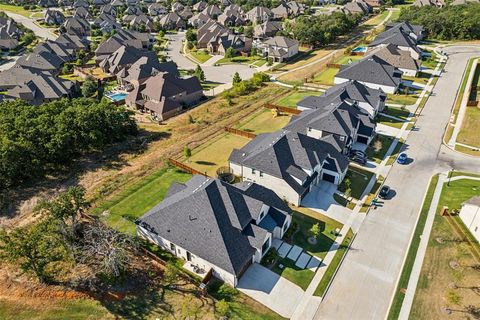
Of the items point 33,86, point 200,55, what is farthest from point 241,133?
point 200,55

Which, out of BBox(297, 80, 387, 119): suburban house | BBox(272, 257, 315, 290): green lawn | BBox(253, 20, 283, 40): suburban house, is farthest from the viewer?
BBox(253, 20, 283, 40): suburban house

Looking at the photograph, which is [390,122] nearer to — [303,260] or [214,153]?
[214,153]

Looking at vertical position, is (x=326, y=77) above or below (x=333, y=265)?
above

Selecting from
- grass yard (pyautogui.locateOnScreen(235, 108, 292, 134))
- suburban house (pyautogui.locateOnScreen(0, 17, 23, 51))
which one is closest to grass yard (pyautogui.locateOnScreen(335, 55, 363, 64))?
grass yard (pyautogui.locateOnScreen(235, 108, 292, 134))

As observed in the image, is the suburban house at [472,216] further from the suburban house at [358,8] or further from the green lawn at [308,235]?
the suburban house at [358,8]

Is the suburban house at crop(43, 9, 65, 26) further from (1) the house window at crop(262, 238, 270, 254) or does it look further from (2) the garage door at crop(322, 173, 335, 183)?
(1) the house window at crop(262, 238, 270, 254)

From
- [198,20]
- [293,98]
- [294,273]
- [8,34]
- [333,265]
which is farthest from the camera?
[198,20]
